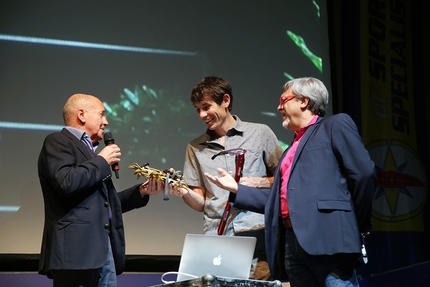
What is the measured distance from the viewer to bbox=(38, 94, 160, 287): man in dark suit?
2.71 meters

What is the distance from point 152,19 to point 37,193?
1688 millimetres

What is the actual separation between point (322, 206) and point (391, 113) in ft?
8.77

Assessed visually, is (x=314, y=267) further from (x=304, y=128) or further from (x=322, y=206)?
(x=304, y=128)

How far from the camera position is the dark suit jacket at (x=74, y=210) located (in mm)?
2701

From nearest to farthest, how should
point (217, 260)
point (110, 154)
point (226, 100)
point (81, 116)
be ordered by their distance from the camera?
point (217, 260) < point (110, 154) < point (81, 116) < point (226, 100)

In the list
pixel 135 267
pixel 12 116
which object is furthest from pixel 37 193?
pixel 135 267

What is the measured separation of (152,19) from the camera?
4.61m

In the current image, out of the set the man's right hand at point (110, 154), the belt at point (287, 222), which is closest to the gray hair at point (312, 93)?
the belt at point (287, 222)

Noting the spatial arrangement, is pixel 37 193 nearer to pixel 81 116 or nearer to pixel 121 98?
pixel 121 98

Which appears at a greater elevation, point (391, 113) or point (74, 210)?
point (391, 113)

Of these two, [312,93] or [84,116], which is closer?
[312,93]

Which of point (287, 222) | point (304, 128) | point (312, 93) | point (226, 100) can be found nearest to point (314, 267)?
point (287, 222)

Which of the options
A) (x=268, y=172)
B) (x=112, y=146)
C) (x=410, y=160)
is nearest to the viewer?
(x=112, y=146)

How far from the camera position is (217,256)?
235cm
